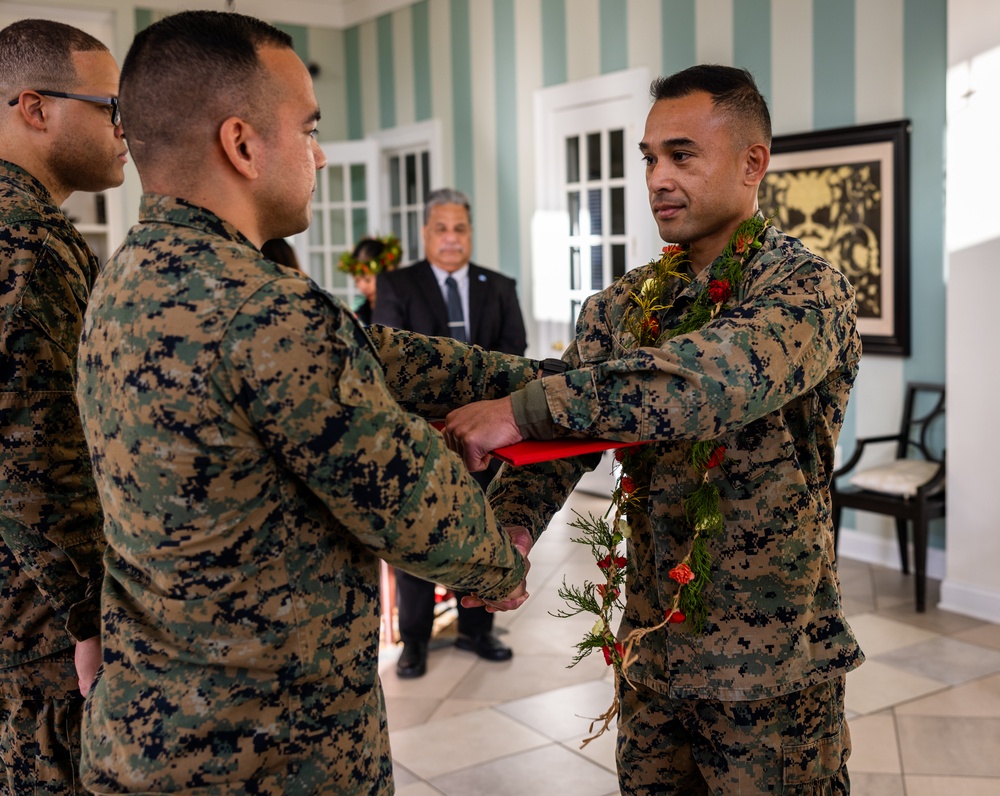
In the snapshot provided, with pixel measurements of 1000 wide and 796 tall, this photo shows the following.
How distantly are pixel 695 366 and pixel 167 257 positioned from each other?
0.70 meters

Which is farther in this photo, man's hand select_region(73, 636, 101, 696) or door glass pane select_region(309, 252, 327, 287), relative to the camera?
door glass pane select_region(309, 252, 327, 287)

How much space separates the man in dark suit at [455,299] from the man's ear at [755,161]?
8.60 feet

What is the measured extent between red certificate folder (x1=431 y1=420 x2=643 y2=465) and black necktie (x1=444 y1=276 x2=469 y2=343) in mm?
3019

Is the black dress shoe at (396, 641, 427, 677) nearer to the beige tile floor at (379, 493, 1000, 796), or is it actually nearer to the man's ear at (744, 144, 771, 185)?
the beige tile floor at (379, 493, 1000, 796)

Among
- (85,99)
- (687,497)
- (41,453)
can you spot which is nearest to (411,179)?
(85,99)

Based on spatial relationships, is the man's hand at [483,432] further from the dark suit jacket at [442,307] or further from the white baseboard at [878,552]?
the white baseboard at [878,552]

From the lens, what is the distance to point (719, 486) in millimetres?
1676

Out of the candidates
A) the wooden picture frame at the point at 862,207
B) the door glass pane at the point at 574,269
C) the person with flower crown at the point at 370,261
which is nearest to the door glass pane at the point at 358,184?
the door glass pane at the point at 574,269

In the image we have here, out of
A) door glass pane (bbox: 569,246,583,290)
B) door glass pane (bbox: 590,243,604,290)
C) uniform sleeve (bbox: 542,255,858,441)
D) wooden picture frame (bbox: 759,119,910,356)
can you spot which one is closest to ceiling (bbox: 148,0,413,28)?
door glass pane (bbox: 569,246,583,290)

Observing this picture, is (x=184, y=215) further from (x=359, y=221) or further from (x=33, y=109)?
(x=359, y=221)

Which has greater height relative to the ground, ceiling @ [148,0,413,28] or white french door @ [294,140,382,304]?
ceiling @ [148,0,413,28]

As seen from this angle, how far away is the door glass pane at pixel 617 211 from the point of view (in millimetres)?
6895

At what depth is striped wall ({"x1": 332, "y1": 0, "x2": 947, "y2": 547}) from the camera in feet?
16.8

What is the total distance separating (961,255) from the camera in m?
4.46
